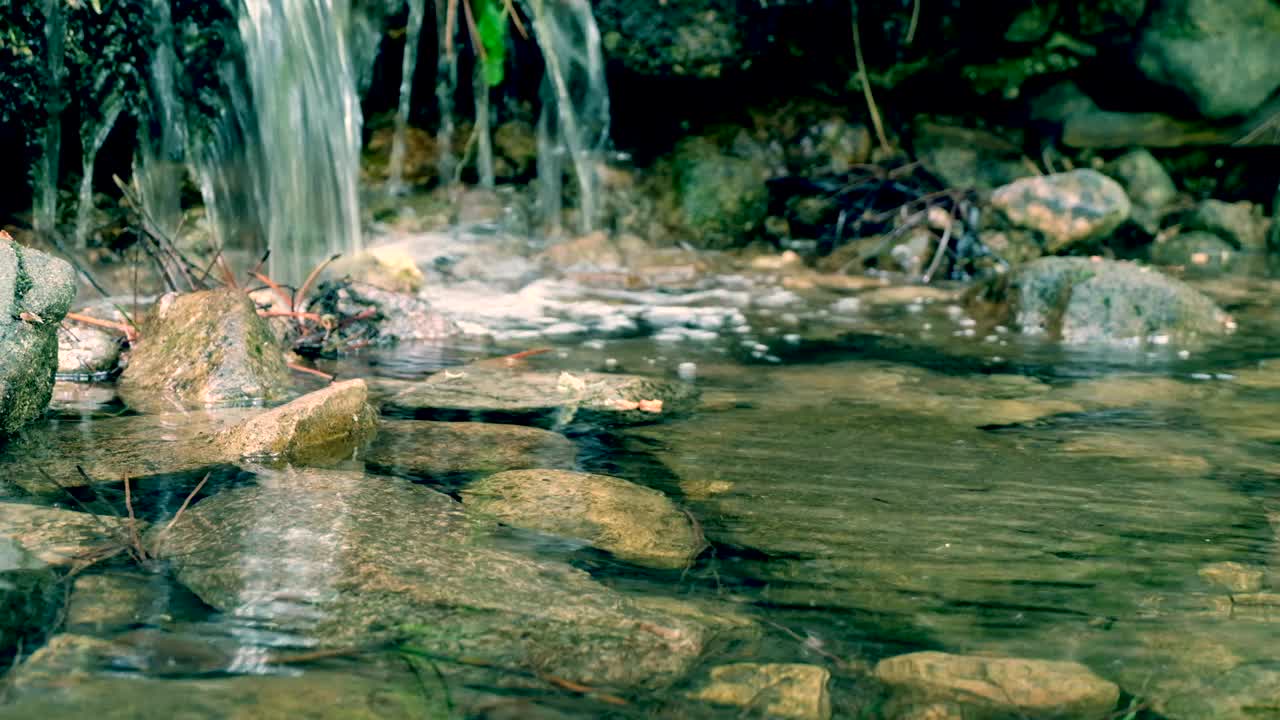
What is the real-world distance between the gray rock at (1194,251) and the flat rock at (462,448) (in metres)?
6.13

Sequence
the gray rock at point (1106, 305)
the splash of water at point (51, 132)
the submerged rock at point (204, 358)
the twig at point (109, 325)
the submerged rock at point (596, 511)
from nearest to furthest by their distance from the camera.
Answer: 1. the submerged rock at point (596, 511)
2. the submerged rock at point (204, 358)
3. the twig at point (109, 325)
4. the gray rock at point (1106, 305)
5. the splash of water at point (51, 132)

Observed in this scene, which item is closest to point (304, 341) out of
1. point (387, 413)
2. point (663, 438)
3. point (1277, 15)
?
point (387, 413)

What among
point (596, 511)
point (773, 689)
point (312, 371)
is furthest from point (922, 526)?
point (312, 371)

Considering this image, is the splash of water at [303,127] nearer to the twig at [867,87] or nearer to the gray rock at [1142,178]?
the twig at [867,87]

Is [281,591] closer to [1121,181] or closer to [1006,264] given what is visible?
[1006,264]

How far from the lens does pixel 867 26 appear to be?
335 inches

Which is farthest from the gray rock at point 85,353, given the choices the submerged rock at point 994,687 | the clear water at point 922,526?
the submerged rock at point 994,687

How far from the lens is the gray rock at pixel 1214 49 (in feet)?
27.4

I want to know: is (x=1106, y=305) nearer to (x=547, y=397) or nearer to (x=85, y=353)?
(x=547, y=397)

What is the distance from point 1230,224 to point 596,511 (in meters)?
7.50

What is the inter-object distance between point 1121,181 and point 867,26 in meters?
2.28

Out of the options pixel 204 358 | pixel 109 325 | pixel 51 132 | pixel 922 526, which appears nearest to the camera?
pixel 922 526

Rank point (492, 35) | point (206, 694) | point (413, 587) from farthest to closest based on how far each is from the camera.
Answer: point (492, 35)
point (413, 587)
point (206, 694)

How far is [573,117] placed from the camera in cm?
853
